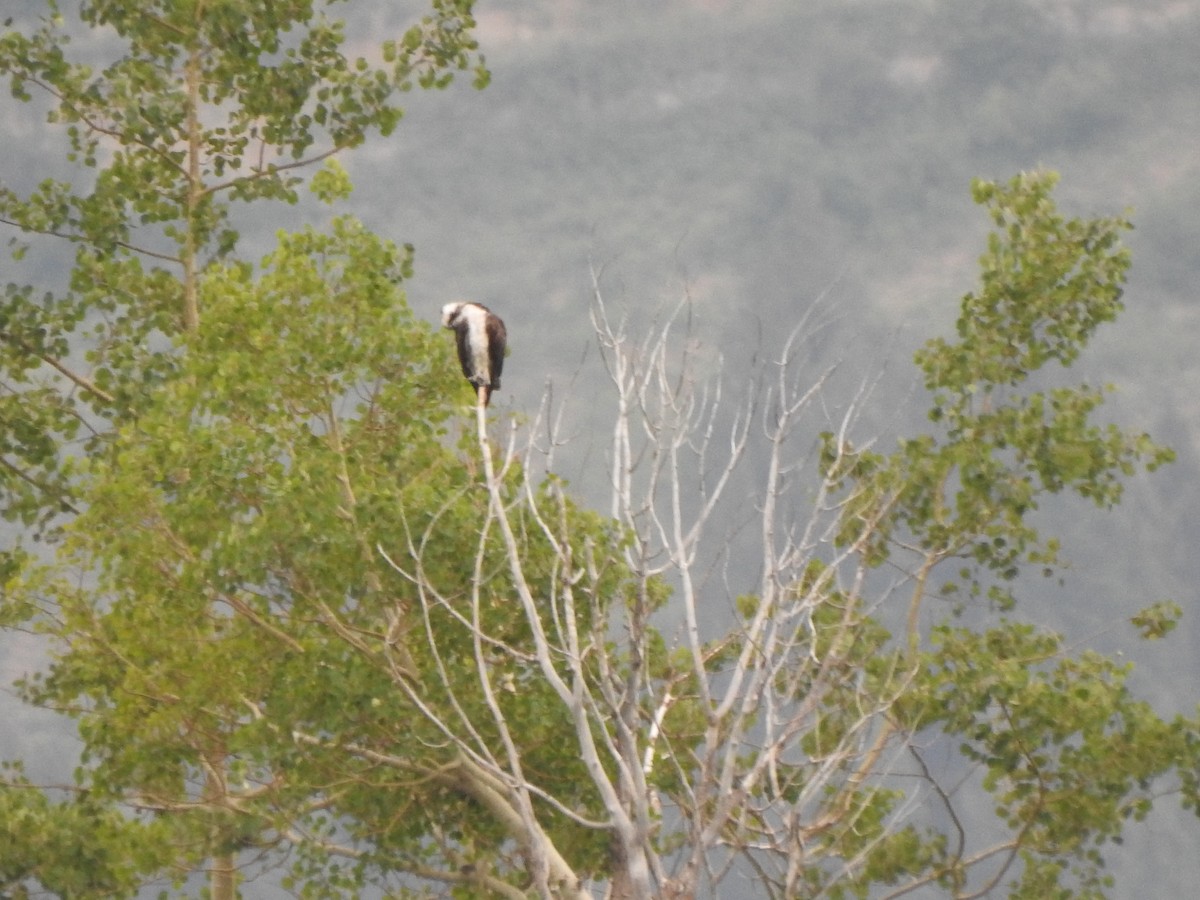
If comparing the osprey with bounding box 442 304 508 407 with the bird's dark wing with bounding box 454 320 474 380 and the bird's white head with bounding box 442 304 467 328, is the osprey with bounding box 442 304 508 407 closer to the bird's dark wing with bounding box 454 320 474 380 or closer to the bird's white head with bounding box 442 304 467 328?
the bird's dark wing with bounding box 454 320 474 380

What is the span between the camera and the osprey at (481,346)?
60.9 feet

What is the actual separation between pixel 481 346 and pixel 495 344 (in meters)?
0.15

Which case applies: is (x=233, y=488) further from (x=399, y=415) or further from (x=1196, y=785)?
(x=1196, y=785)

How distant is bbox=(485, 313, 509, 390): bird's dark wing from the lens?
18.6 meters

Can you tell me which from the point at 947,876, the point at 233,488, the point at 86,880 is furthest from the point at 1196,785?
the point at 86,880

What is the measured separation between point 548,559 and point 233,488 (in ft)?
9.99

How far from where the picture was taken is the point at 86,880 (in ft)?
67.6

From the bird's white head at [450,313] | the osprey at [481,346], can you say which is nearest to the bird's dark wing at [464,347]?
the osprey at [481,346]

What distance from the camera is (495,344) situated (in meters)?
18.6

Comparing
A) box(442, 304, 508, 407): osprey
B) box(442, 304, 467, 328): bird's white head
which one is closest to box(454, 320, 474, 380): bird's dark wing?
box(442, 304, 508, 407): osprey

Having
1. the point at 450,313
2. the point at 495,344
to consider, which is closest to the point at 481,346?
the point at 495,344

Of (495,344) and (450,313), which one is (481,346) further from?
(450,313)

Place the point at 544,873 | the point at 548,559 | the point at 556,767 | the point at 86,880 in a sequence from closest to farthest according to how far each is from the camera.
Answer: the point at 544,873 < the point at 548,559 < the point at 556,767 < the point at 86,880

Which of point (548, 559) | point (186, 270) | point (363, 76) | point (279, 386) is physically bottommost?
point (548, 559)
